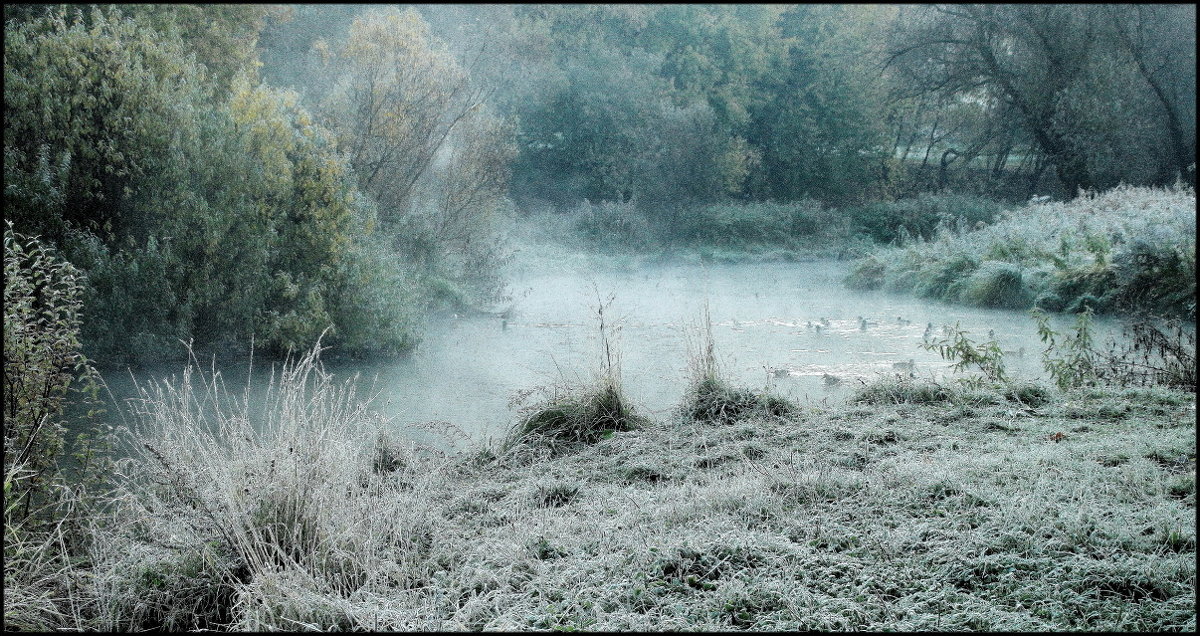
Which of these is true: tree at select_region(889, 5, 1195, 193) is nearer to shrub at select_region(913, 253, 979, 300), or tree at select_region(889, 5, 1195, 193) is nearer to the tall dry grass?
Result: shrub at select_region(913, 253, 979, 300)

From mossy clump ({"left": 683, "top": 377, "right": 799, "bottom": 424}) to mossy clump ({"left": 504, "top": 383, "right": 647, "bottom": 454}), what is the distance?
326 millimetres

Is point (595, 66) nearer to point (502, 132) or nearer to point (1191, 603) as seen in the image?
point (502, 132)

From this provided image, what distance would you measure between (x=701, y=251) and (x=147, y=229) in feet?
31.3

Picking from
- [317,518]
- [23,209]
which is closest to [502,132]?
[23,209]

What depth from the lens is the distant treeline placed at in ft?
17.8

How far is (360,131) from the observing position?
8.60 meters

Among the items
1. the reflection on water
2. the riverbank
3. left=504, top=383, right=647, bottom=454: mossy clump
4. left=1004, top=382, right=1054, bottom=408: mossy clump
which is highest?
the riverbank

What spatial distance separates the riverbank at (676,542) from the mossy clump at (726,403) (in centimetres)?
102

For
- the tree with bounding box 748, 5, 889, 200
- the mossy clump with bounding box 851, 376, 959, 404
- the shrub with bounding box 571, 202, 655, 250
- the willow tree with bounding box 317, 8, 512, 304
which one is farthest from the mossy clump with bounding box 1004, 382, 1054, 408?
the shrub with bounding box 571, 202, 655, 250

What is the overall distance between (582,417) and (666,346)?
250 centimetres

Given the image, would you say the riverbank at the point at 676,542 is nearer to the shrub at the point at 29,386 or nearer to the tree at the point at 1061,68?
the shrub at the point at 29,386

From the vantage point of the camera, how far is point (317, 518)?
2615 millimetres

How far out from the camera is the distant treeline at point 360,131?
5.43 m

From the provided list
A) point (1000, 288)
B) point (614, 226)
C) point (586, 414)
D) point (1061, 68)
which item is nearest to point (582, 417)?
point (586, 414)
